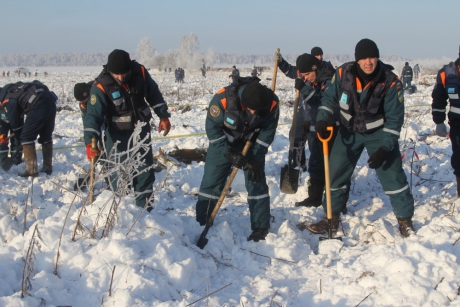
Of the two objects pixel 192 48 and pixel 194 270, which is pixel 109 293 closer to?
pixel 194 270

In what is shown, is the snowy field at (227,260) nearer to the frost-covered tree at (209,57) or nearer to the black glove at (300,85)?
the black glove at (300,85)

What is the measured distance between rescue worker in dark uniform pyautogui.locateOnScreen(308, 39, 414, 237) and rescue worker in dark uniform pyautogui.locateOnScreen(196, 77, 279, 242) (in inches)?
21.6

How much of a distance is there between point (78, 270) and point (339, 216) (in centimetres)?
270

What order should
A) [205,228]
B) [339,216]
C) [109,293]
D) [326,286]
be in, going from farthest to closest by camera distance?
[339,216] < [205,228] < [326,286] < [109,293]

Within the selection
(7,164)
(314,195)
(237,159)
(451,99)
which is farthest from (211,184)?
(7,164)

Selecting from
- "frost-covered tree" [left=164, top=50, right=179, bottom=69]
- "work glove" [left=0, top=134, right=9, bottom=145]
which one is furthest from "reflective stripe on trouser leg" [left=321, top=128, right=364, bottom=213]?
"frost-covered tree" [left=164, top=50, right=179, bottom=69]

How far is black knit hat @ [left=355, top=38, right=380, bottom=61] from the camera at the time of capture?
360 cm

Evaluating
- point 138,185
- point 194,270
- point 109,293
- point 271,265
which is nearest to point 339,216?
point 271,265

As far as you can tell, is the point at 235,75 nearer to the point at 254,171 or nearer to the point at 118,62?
the point at 118,62

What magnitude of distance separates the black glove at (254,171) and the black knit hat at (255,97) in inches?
21.5

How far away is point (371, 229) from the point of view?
4.08 m

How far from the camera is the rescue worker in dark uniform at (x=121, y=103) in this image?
4152 millimetres

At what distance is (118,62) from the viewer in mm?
4078

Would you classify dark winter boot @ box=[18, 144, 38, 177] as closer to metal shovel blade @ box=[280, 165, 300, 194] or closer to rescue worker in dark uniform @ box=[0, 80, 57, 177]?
rescue worker in dark uniform @ box=[0, 80, 57, 177]
